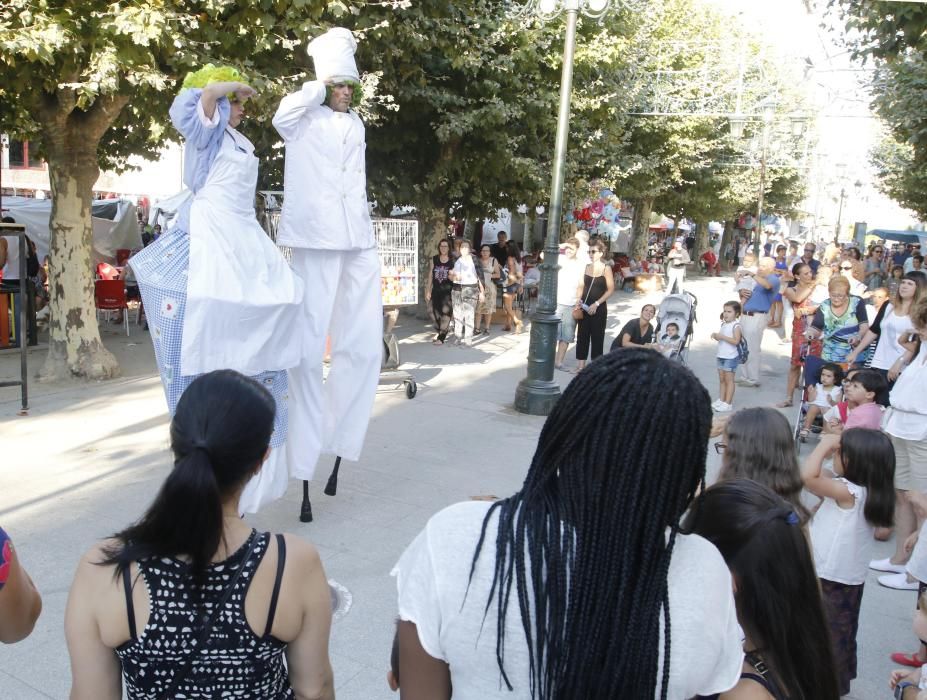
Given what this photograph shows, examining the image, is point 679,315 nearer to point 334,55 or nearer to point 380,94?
point 380,94

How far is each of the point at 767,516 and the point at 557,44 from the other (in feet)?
41.3

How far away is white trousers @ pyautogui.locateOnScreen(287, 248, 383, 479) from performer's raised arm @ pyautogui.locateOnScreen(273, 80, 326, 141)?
67 centimetres

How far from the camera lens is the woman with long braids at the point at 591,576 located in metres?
1.43

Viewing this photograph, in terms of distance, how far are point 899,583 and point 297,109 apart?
14.3 feet

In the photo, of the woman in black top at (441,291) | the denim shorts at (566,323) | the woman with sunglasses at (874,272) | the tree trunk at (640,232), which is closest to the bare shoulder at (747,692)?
the denim shorts at (566,323)

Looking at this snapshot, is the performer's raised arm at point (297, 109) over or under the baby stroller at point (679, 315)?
over

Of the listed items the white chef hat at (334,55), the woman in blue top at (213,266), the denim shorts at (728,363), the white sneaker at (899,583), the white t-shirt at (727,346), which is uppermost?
the white chef hat at (334,55)

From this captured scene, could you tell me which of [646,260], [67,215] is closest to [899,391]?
[67,215]

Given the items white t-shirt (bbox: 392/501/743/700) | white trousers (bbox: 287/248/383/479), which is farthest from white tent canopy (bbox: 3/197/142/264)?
white t-shirt (bbox: 392/501/743/700)

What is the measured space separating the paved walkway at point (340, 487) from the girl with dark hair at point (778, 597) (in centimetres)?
190

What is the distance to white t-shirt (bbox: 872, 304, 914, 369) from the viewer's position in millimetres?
6883

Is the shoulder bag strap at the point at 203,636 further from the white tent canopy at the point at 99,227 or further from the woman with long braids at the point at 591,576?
the white tent canopy at the point at 99,227

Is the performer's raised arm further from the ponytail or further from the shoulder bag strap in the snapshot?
the shoulder bag strap

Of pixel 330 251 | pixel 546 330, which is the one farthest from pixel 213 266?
pixel 546 330
